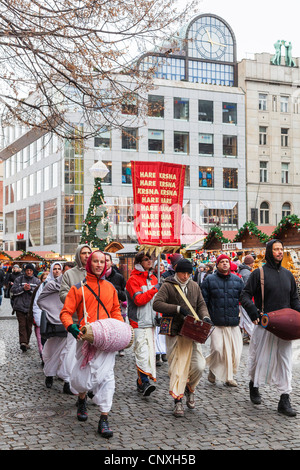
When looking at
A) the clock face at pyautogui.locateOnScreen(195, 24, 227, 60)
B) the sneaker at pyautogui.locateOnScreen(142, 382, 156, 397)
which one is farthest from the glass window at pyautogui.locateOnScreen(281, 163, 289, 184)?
the sneaker at pyautogui.locateOnScreen(142, 382, 156, 397)

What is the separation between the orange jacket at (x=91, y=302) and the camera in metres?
5.99

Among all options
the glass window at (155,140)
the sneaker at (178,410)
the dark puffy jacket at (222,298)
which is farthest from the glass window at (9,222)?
the sneaker at (178,410)

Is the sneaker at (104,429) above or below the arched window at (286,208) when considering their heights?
below

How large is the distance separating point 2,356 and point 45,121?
4543 millimetres

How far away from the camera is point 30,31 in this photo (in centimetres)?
823

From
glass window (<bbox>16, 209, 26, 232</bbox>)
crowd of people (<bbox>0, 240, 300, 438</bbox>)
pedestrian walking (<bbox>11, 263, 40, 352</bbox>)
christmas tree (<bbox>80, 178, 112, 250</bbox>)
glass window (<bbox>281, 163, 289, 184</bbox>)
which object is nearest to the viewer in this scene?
crowd of people (<bbox>0, 240, 300, 438</bbox>)

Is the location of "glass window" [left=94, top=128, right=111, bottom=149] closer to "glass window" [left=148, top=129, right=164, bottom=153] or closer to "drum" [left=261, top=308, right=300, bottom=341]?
"glass window" [left=148, top=129, right=164, bottom=153]

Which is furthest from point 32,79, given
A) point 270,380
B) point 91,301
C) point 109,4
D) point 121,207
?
point 121,207

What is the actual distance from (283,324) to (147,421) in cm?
187

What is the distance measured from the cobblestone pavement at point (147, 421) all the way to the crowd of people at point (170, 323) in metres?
0.18

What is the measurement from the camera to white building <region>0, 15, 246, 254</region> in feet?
169

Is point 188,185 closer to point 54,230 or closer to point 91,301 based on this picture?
point 54,230

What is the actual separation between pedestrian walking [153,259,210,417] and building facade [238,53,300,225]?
160 ft

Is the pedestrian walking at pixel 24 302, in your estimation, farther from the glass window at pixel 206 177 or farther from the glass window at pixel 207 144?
the glass window at pixel 207 144
